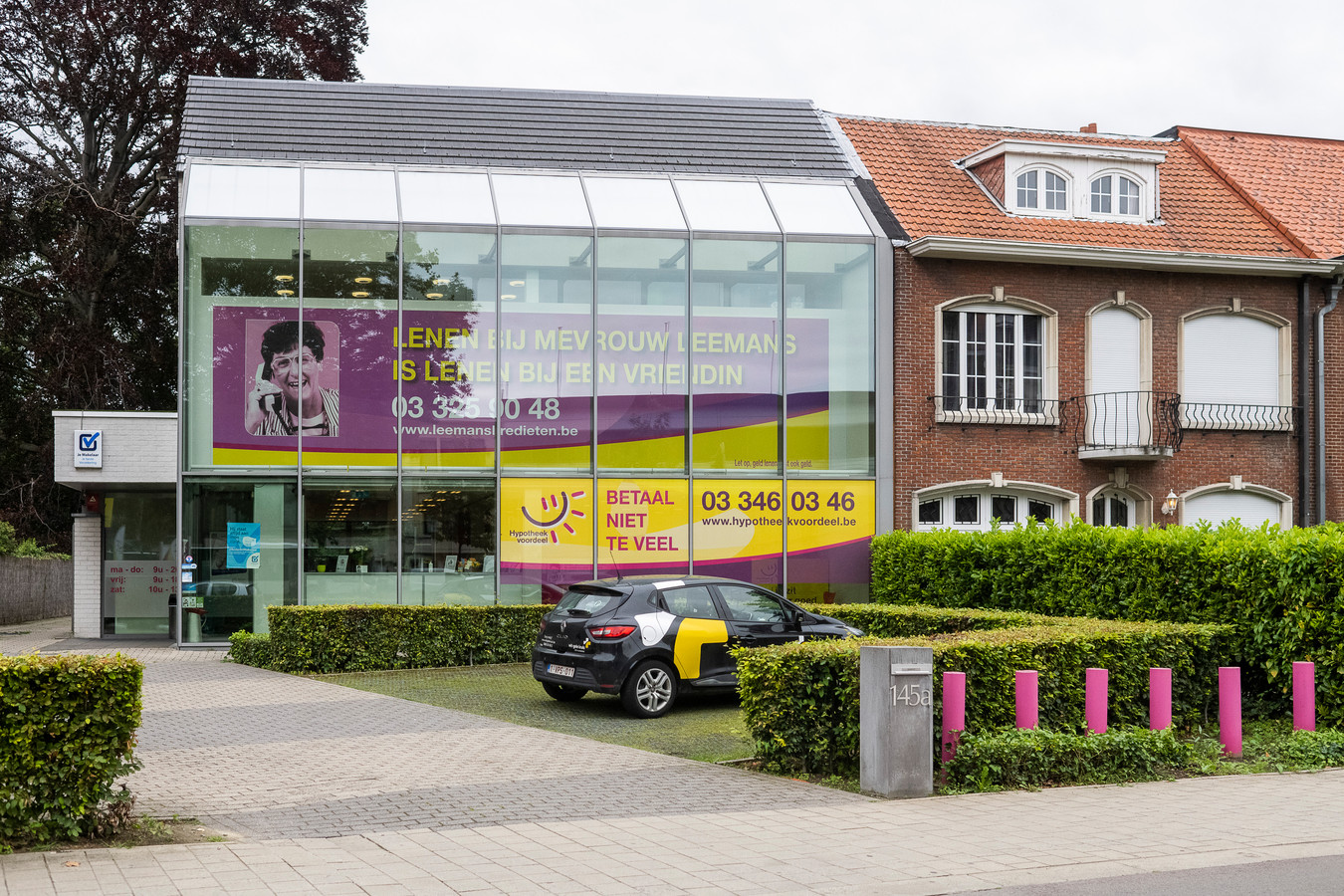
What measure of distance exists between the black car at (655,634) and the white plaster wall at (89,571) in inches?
491

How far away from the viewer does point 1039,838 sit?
7.41 meters

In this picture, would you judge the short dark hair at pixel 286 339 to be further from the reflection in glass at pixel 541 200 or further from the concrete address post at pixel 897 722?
the concrete address post at pixel 897 722

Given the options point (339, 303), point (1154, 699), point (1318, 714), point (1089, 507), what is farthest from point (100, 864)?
point (1089, 507)

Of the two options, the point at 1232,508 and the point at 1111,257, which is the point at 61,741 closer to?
the point at 1111,257

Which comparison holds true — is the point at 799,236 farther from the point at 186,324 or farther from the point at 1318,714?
the point at 1318,714

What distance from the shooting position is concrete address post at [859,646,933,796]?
8703mm

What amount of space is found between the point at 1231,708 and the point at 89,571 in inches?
760

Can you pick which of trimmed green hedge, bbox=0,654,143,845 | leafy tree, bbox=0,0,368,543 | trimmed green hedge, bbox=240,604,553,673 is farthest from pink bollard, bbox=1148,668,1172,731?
leafy tree, bbox=0,0,368,543

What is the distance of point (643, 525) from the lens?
20984 mm

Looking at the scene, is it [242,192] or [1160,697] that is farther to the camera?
[242,192]

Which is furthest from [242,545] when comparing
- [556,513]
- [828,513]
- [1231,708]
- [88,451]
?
[1231,708]

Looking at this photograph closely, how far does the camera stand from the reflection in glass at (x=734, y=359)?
21.3 metres

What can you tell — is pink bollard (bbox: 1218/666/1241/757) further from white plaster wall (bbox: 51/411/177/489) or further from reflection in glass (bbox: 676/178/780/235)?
white plaster wall (bbox: 51/411/177/489)

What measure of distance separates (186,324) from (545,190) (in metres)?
6.32
